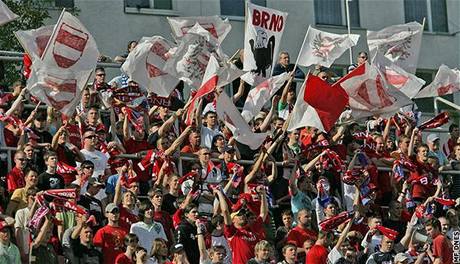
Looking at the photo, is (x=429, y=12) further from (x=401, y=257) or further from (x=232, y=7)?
(x=401, y=257)

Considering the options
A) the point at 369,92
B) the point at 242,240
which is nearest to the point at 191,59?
the point at 369,92

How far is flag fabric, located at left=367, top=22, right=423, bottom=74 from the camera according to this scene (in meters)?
32.3

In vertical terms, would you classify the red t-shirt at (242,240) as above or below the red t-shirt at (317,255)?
above

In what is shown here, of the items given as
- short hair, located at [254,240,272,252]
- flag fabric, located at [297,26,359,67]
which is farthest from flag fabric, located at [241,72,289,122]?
short hair, located at [254,240,272,252]

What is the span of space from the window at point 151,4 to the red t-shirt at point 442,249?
12.5 metres

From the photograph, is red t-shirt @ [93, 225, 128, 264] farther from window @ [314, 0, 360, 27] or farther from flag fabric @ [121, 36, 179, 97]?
window @ [314, 0, 360, 27]

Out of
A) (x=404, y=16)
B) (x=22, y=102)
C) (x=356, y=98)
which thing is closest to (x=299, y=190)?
(x=356, y=98)

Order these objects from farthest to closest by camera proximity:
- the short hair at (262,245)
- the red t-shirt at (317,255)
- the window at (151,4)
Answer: the window at (151,4) → the red t-shirt at (317,255) → the short hair at (262,245)

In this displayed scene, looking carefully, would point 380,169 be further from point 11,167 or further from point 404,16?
point 404,16

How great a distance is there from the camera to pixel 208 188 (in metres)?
28.0

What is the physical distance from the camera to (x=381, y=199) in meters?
30.6

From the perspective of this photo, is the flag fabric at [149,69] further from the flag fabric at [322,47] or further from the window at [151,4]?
the window at [151,4]

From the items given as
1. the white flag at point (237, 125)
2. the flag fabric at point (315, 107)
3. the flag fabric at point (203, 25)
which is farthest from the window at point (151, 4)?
the flag fabric at point (315, 107)

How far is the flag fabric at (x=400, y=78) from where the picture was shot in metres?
30.9
